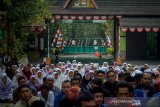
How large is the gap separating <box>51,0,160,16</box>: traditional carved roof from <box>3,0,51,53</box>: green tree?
10.8m

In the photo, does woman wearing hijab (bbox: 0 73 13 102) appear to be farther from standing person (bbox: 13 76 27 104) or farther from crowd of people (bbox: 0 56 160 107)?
standing person (bbox: 13 76 27 104)

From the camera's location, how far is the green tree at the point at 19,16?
18641mm

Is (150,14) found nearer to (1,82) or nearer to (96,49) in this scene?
(96,49)

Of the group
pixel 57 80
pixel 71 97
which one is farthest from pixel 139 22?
pixel 71 97

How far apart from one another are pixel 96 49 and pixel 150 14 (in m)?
13.6

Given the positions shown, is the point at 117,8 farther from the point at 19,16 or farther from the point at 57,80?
the point at 57,80

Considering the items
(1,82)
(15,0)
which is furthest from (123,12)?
(1,82)

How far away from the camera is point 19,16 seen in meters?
19.1

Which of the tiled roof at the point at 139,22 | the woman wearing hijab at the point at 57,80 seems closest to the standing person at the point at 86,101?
the woman wearing hijab at the point at 57,80

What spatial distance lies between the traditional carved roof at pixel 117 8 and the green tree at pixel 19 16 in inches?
425

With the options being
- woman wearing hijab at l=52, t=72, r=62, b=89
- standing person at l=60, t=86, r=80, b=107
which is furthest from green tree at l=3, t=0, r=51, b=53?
standing person at l=60, t=86, r=80, b=107

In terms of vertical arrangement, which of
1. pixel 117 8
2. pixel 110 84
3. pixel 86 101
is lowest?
pixel 110 84

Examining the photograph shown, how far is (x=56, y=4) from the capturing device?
34250 millimetres

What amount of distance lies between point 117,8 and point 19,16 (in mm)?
15669
